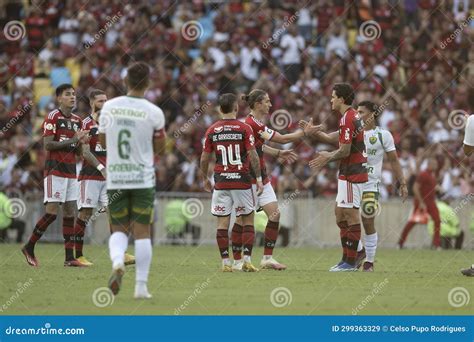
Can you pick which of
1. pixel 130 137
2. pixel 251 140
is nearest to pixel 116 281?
pixel 130 137

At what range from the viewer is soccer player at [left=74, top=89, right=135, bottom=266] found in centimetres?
1738

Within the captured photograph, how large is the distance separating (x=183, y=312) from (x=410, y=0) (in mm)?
23014

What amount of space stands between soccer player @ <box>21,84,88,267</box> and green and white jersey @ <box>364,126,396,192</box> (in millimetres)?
4562

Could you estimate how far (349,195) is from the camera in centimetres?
1633

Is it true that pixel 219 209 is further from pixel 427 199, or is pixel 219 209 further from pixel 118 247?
pixel 427 199

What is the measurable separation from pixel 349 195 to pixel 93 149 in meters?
4.17

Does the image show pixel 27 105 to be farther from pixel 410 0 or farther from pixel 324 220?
pixel 410 0

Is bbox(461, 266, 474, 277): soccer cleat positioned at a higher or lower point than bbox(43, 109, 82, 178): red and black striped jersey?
lower

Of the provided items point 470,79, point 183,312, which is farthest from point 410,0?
point 183,312

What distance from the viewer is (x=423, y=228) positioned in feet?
88.3

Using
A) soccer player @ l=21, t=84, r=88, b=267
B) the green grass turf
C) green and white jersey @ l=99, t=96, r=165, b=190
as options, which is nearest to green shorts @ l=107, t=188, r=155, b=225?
green and white jersey @ l=99, t=96, r=165, b=190

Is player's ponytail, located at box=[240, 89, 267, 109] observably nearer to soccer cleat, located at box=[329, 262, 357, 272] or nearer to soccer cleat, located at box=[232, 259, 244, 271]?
soccer cleat, located at box=[232, 259, 244, 271]

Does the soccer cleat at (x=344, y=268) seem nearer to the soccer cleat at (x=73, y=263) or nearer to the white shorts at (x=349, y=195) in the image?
the white shorts at (x=349, y=195)

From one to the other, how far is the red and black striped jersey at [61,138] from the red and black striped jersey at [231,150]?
2452mm
